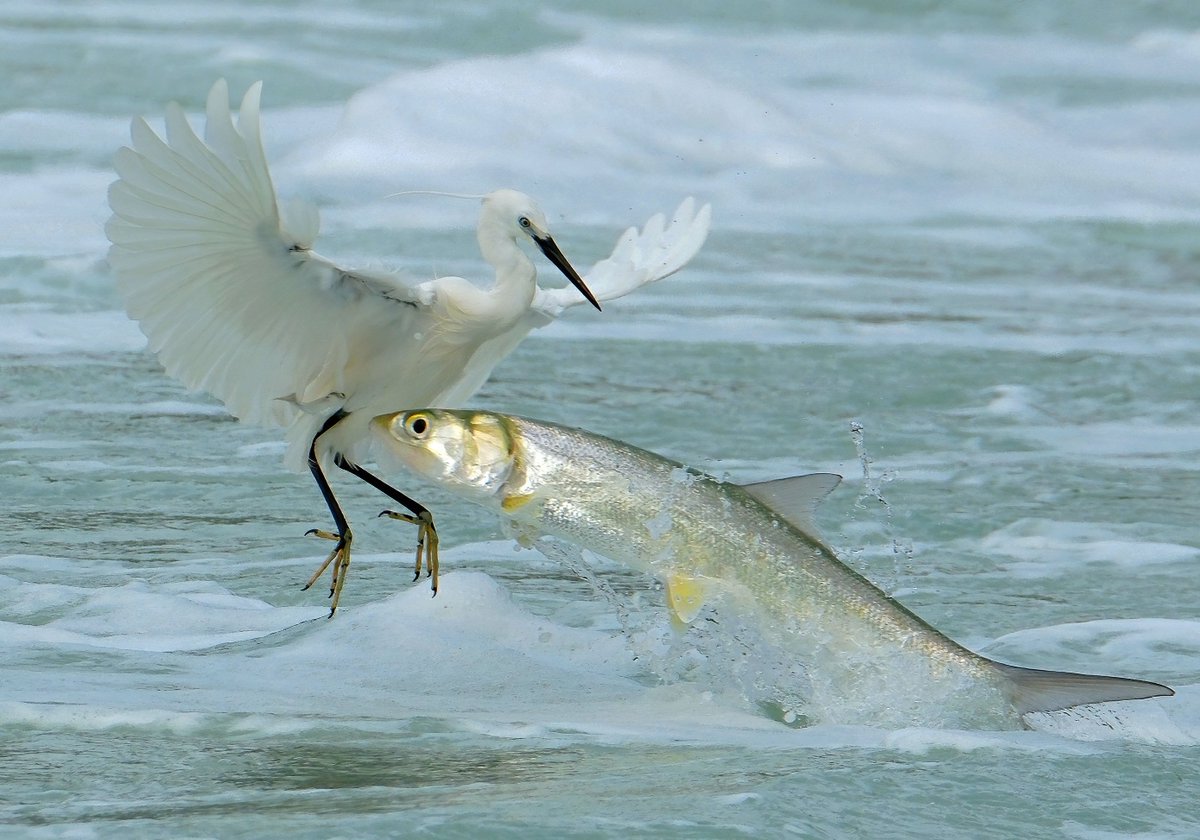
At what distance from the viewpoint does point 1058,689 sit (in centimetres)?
402

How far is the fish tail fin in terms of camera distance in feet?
13.0

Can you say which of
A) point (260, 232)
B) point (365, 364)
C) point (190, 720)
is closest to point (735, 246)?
point (365, 364)

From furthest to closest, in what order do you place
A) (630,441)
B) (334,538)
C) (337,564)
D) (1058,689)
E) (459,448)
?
(630,441) → (334,538) → (337,564) → (459,448) → (1058,689)

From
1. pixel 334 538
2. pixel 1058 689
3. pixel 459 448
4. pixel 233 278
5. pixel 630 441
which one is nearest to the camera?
pixel 1058 689

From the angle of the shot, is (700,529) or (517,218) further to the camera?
(517,218)

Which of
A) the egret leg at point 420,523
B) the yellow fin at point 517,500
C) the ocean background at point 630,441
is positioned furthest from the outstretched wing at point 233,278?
the yellow fin at point 517,500

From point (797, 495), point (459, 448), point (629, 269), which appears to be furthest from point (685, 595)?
point (629, 269)

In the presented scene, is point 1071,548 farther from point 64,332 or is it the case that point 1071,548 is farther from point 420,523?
point 64,332

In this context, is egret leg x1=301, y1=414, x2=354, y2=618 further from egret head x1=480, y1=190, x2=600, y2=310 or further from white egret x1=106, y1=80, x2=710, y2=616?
egret head x1=480, y1=190, x2=600, y2=310

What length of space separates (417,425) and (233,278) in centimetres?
111

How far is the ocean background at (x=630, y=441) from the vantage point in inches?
148

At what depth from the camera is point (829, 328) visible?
9.98m

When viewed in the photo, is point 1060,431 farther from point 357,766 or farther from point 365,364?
point 357,766

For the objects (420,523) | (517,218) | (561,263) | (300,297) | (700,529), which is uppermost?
(517,218)
